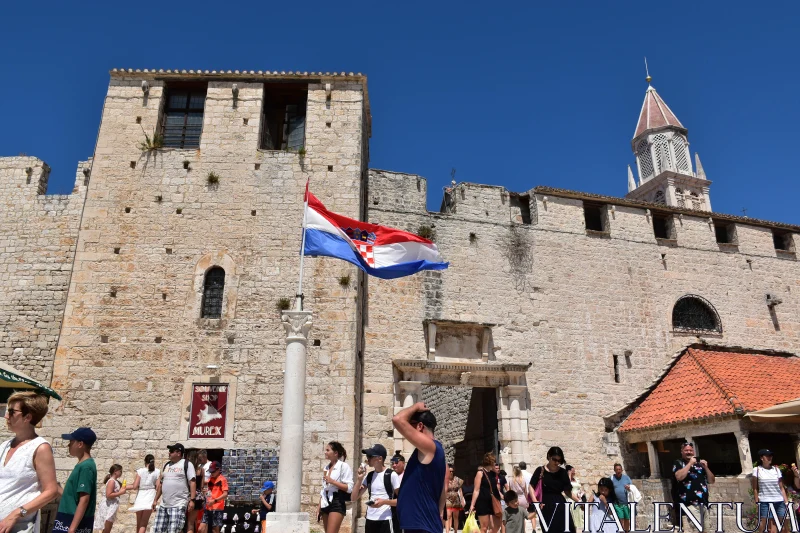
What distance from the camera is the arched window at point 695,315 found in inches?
695

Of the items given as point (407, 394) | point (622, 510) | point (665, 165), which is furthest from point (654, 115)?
point (622, 510)

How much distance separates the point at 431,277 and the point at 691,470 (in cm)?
907

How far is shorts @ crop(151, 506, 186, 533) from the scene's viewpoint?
287 inches

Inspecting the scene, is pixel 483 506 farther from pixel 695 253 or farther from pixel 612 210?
pixel 695 253

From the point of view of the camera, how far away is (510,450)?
14.3 meters

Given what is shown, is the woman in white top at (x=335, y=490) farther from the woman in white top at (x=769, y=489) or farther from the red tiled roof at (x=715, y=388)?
the red tiled roof at (x=715, y=388)

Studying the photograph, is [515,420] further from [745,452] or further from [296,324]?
[296,324]

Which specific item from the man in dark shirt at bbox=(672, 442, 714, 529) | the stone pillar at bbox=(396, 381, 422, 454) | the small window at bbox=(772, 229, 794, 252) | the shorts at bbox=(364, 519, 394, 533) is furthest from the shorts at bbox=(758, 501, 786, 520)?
the small window at bbox=(772, 229, 794, 252)

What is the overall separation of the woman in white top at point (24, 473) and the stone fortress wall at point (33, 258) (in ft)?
34.5

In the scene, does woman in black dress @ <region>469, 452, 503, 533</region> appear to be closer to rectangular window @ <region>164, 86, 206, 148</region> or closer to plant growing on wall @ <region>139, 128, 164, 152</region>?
rectangular window @ <region>164, 86, 206, 148</region>

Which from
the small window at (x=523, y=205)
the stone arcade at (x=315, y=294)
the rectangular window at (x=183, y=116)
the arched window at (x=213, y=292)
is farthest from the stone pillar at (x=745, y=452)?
the rectangular window at (x=183, y=116)

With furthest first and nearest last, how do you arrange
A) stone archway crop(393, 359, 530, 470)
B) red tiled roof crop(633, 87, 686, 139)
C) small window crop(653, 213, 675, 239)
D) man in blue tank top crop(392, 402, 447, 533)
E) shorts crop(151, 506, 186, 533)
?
1. red tiled roof crop(633, 87, 686, 139)
2. small window crop(653, 213, 675, 239)
3. stone archway crop(393, 359, 530, 470)
4. shorts crop(151, 506, 186, 533)
5. man in blue tank top crop(392, 402, 447, 533)

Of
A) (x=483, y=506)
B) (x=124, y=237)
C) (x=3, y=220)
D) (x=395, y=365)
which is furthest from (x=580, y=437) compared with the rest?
(x=3, y=220)

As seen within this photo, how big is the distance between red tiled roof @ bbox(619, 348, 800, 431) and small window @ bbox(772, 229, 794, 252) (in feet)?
14.8
